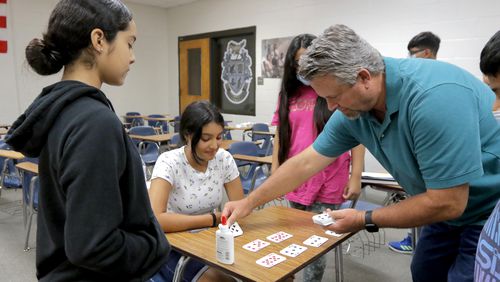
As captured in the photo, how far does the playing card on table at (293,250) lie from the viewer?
1242 millimetres

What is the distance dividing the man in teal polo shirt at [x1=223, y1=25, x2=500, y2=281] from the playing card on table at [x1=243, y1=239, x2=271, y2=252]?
0.89 feet

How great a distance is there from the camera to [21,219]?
11.7ft

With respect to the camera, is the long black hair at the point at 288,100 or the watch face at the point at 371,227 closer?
the watch face at the point at 371,227

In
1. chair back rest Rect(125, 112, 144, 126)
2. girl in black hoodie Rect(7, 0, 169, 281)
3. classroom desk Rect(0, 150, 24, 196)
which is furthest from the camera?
chair back rest Rect(125, 112, 144, 126)

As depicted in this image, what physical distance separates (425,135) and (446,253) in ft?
1.64

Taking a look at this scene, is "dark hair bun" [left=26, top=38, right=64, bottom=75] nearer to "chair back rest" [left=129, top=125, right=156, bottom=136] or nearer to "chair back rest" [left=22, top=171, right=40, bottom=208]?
"chair back rest" [left=22, top=171, right=40, bottom=208]

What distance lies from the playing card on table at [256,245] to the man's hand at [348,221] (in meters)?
0.26

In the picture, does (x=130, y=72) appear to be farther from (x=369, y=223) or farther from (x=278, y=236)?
(x=369, y=223)

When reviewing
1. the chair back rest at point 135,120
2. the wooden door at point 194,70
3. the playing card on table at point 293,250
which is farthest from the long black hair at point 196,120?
the chair back rest at point 135,120

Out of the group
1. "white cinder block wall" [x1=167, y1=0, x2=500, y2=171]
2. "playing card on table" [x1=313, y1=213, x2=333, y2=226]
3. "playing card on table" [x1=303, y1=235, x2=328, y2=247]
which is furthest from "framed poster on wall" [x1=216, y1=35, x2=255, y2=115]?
"playing card on table" [x1=313, y1=213, x2=333, y2=226]

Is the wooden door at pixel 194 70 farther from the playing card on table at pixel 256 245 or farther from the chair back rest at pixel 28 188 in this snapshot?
the playing card on table at pixel 256 245

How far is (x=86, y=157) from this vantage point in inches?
26.3

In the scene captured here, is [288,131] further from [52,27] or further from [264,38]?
[264,38]

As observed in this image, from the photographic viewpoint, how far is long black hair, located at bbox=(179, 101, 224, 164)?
5.65 ft
